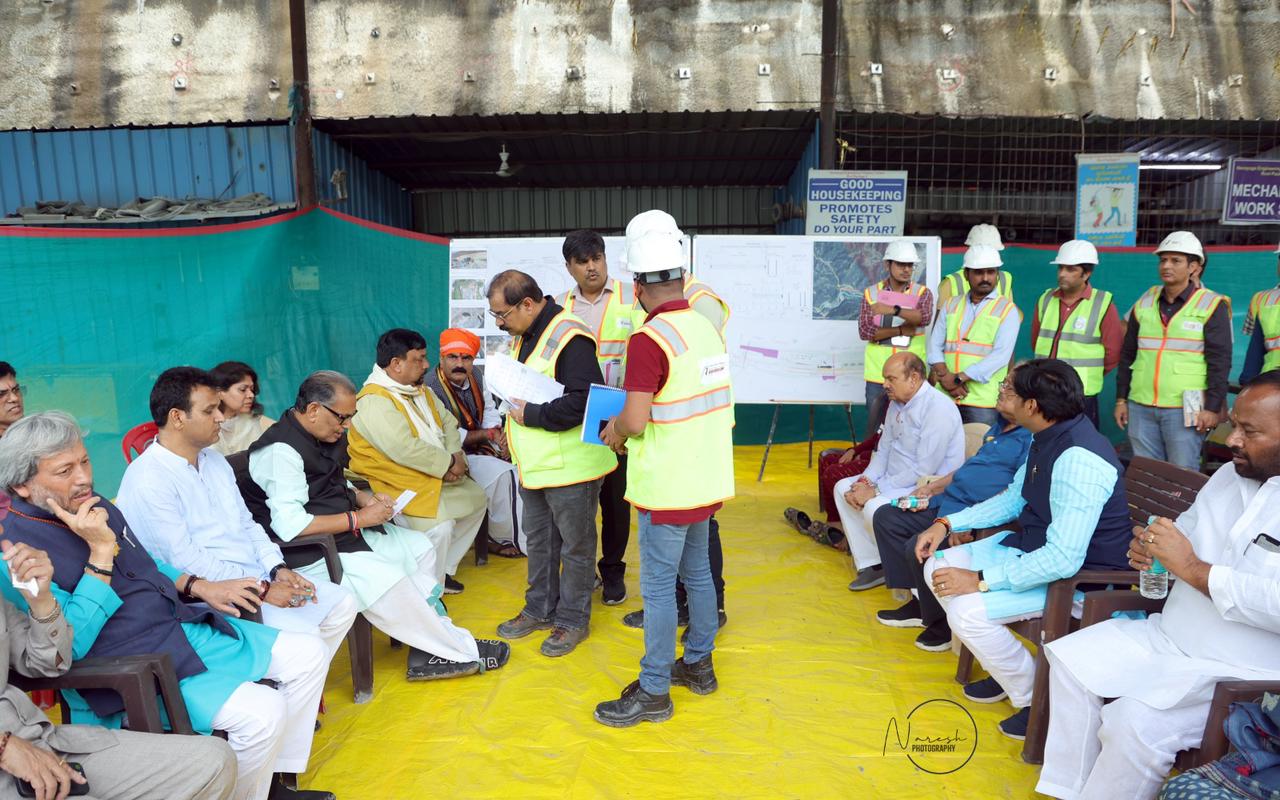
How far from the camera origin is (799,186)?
850 cm

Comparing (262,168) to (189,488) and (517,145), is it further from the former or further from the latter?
(189,488)

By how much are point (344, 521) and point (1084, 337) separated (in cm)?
407

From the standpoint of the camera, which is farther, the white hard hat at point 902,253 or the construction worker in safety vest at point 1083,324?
the white hard hat at point 902,253

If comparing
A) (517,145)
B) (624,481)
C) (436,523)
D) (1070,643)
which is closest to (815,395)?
(624,481)

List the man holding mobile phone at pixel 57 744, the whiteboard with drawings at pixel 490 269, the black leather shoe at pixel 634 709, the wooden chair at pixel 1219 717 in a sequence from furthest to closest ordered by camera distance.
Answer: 1. the whiteboard with drawings at pixel 490 269
2. the black leather shoe at pixel 634 709
3. the wooden chair at pixel 1219 717
4. the man holding mobile phone at pixel 57 744

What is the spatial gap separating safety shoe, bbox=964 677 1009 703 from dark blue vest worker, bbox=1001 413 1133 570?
620mm

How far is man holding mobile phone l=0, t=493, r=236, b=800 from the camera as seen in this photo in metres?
1.66

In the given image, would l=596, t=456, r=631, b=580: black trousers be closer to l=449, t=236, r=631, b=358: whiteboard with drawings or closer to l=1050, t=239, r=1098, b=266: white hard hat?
l=449, t=236, r=631, b=358: whiteboard with drawings

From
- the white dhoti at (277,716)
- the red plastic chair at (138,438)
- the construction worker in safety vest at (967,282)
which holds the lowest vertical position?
the white dhoti at (277,716)

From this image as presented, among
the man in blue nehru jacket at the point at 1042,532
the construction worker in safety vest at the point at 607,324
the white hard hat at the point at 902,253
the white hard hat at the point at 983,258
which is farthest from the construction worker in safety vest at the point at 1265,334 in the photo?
the construction worker in safety vest at the point at 607,324

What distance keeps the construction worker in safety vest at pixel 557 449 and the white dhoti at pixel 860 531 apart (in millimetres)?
1332

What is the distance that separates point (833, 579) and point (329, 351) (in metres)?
3.50

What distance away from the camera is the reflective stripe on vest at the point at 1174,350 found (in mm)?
4262

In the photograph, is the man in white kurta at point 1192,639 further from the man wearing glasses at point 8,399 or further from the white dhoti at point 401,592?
the man wearing glasses at point 8,399
